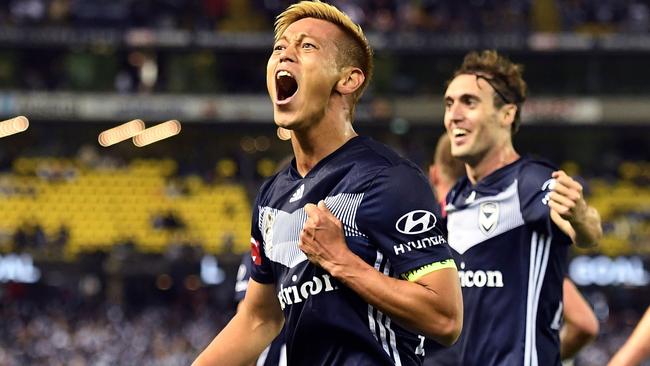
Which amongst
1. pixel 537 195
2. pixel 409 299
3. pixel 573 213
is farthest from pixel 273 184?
pixel 537 195

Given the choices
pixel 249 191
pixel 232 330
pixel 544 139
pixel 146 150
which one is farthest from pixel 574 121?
pixel 232 330

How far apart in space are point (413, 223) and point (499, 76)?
2.59 meters

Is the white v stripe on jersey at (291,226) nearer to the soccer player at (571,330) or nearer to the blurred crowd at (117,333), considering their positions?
the soccer player at (571,330)

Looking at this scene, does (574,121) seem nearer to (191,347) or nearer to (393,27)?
(393,27)

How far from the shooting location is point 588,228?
4.73 metres

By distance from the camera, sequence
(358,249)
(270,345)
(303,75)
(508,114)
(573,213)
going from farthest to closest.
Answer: (270,345)
(508,114)
(573,213)
(303,75)
(358,249)

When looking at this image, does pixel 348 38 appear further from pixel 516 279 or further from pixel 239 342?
pixel 516 279

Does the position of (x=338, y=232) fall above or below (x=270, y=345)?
above

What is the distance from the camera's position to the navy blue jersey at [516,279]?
5219 millimetres

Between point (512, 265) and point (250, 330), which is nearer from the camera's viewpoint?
point (250, 330)

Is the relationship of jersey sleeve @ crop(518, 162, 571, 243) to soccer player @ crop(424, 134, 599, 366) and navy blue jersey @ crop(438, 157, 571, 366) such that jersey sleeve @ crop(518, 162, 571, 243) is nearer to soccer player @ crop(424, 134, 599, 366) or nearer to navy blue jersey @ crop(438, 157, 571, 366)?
navy blue jersey @ crop(438, 157, 571, 366)

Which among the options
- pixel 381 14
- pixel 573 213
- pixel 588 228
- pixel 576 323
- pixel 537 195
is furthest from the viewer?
pixel 381 14

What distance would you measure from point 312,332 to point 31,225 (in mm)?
25354

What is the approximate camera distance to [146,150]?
3034 cm
